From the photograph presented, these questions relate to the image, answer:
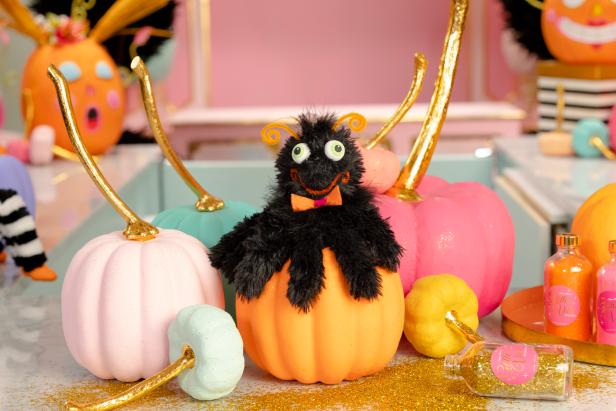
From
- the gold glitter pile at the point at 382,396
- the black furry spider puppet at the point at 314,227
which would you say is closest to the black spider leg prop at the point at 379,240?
the black furry spider puppet at the point at 314,227

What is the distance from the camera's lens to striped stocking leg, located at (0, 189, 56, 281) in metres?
1.34

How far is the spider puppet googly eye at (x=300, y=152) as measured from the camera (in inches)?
32.2

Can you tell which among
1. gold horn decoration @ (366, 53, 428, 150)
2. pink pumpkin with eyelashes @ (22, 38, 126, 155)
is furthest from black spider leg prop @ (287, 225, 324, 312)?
pink pumpkin with eyelashes @ (22, 38, 126, 155)

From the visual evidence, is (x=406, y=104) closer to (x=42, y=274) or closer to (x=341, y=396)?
(x=341, y=396)

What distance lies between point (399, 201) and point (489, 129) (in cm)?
268

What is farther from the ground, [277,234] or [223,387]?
[277,234]

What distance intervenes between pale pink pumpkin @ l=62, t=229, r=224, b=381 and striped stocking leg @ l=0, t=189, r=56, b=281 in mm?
483

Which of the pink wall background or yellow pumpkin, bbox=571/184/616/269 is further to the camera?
the pink wall background

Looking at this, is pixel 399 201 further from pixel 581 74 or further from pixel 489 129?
pixel 489 129

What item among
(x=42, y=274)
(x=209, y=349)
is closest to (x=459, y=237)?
(x=209, y=349)

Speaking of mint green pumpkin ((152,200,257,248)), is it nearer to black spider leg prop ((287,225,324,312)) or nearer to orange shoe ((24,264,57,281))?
black spider leg prop ((287,225,324,312))

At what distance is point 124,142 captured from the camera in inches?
122

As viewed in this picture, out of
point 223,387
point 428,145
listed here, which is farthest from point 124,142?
point 223,387

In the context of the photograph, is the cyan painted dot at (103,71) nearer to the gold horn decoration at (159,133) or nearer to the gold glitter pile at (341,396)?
the gold horn decoration at (159,133)
